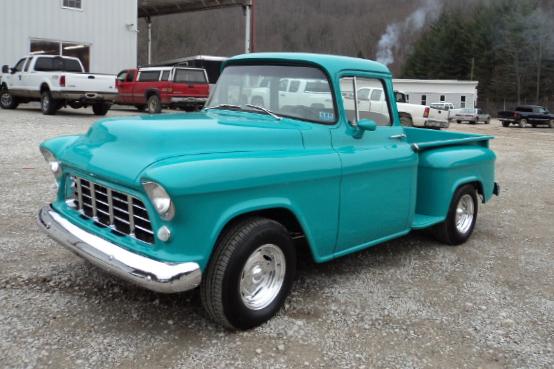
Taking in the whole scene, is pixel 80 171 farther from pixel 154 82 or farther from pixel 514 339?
pixel 154 82

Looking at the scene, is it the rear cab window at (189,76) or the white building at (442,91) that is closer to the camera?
the rear cab window at (189,76)

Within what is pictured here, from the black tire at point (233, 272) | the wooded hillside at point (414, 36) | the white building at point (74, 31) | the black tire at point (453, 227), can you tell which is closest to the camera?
the black tire at point (233, 272)

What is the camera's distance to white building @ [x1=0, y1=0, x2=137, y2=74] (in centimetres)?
2036

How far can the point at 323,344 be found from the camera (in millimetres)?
3463

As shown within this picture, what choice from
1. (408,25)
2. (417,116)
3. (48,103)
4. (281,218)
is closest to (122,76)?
(48,103)

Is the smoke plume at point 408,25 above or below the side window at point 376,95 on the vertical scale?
above

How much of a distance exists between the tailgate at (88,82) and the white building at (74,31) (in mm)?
6118

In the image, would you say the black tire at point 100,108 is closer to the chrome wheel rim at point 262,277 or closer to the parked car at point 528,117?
the chrome wheel rim at point 262,277

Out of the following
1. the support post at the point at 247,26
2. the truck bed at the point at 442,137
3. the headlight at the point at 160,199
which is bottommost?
the headlight at the point at 160,199

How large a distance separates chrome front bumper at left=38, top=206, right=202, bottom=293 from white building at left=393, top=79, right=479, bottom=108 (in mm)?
54756

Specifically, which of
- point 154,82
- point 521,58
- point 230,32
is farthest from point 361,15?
point 154,82

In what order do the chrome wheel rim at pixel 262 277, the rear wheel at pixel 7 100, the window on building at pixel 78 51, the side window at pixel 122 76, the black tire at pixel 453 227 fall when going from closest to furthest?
the chrome wheel rim at pixel 262 277
the black tire at pixel 453 227
the rear wheel at pixel 7 100
the side window at pixel 122 76
the window on building at pixel 78 51

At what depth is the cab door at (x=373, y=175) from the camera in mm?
4195

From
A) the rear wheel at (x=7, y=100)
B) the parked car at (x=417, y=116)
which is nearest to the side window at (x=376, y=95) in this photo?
the rear wheel at (x=7, y=100)
